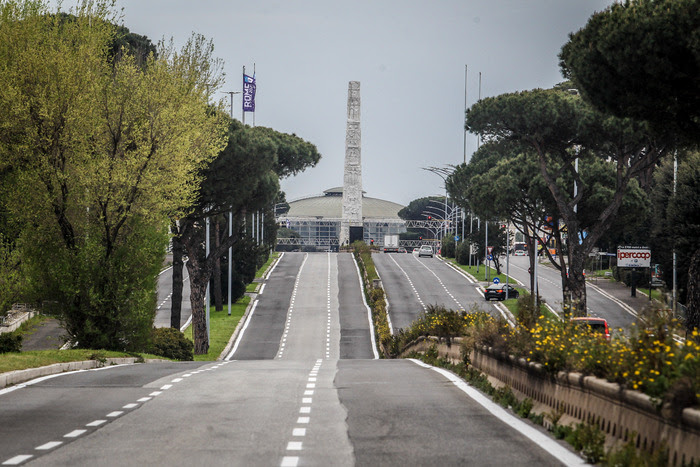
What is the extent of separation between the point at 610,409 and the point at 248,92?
65129 millimetres

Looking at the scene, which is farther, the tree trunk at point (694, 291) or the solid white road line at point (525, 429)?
the tree trunk at point (694, 291)

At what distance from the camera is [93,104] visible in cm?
3050

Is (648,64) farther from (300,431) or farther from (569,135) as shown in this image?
(569,135)

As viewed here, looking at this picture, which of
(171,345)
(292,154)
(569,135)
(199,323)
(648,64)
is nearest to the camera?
(648,64)

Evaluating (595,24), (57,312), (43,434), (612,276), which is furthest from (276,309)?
(43,434)

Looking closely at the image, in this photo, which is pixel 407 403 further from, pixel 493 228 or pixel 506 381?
pixel 493 228

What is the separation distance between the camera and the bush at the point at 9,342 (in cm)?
2680

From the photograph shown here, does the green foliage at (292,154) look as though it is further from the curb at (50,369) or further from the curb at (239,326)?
the curb at (50,369)

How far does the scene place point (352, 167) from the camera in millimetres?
161375

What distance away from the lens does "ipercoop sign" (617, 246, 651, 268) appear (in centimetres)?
7331

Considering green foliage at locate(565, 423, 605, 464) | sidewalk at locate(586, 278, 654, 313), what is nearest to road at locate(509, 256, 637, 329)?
sidewalk at locate(586, 278, 654, 313)

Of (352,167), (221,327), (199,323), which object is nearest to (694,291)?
(199,323)

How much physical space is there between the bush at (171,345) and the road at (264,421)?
17120 millimetres

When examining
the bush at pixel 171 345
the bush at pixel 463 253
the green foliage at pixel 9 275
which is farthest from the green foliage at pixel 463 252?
the green foliage at pixel 9 275
